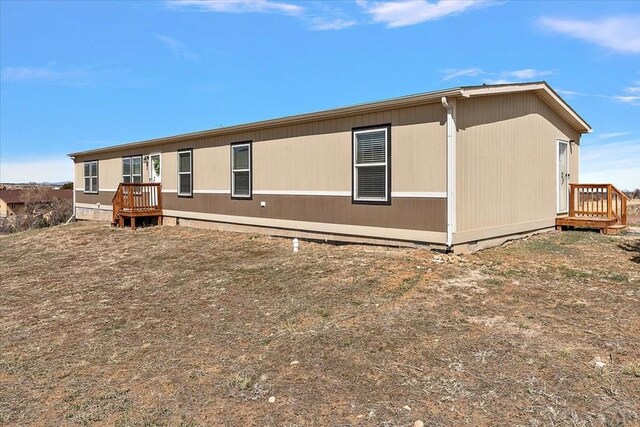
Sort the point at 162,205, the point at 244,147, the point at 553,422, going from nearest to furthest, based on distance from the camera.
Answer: the point at 553,422
the point at 244,147
the point at 162,205

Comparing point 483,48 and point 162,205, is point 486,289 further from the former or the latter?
point 162,205

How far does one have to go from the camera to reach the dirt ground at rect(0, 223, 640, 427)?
10.9ft

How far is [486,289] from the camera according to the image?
593 centimetres

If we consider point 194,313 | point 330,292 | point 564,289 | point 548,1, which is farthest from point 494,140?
point 194,313

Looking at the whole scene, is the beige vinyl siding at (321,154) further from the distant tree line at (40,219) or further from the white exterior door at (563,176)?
the distant tree line at (40,219)

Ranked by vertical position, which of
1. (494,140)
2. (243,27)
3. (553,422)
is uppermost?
(243,27)

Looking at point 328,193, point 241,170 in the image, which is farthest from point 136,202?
point 328,193

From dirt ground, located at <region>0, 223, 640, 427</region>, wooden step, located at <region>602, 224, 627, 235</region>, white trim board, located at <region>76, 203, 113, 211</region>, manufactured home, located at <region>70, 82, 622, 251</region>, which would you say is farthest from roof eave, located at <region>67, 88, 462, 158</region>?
wooden step, located at <region>602, 224, 627, 235</region>

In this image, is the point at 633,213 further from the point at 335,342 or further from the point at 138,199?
the point at 138,199

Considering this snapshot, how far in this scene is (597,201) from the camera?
1145cm

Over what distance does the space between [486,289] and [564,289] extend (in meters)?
1.02

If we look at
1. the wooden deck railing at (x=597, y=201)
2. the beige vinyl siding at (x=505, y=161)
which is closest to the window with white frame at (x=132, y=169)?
the beige vinyl siding at (x=505, y=161)

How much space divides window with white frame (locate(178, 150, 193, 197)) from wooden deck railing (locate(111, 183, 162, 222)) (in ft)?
3.94

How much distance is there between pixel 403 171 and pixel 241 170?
5.22 meters
